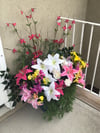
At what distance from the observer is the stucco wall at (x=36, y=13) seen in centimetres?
111

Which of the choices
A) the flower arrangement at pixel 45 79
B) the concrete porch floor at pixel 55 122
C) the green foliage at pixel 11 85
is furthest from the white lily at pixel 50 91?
the concrete porch floor at pixel 55 122

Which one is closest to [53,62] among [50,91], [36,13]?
[50,91]

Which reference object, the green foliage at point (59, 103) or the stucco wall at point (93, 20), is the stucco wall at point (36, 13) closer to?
the stucco wall at point (93, 20)

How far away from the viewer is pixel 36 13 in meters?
1.32

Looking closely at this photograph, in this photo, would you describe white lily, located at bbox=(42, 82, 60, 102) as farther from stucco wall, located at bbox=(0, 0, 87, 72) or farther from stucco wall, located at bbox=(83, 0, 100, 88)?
stucco wall, located at bbox=(83, 0, 100, 88)

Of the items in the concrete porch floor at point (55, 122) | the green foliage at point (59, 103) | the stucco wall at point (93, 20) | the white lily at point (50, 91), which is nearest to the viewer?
the white lily at point (50, 91)

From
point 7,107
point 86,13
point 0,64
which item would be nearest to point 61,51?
point 0,64

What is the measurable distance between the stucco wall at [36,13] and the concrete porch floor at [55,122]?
0.55 m

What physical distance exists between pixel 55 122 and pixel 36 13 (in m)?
1.14

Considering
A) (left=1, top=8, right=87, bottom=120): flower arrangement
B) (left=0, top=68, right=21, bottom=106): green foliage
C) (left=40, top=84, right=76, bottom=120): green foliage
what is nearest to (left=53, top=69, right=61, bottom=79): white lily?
(left=1, top=8, right=87, bottom=120): flower arrangement

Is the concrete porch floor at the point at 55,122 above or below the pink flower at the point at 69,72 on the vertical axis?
below

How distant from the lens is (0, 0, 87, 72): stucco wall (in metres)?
1.11

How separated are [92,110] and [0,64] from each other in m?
1.09

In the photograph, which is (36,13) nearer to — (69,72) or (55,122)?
(69,72)
